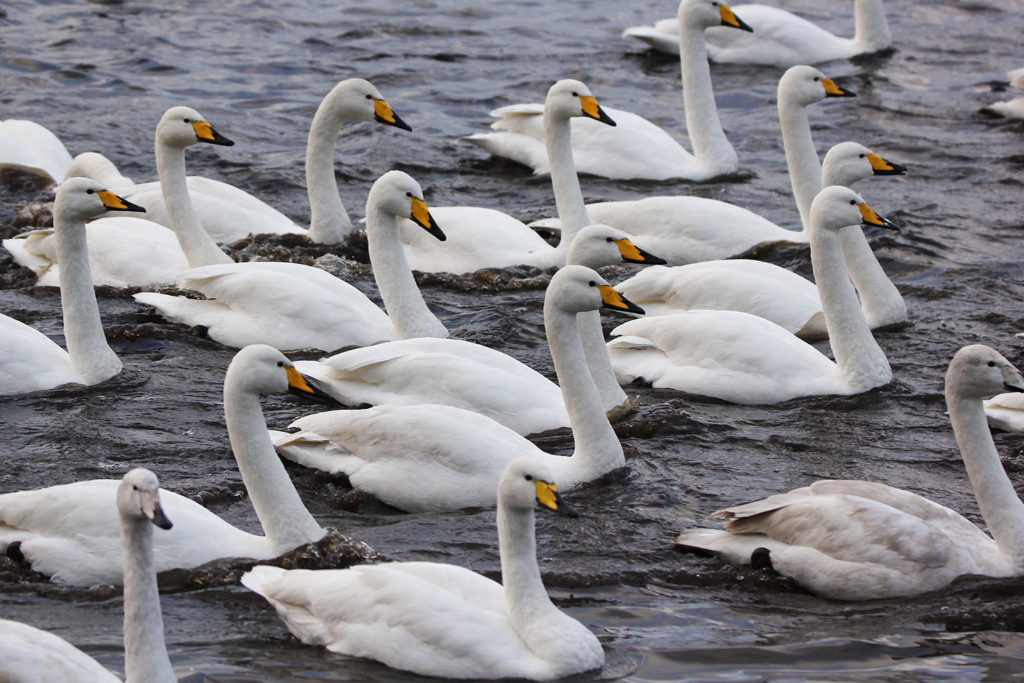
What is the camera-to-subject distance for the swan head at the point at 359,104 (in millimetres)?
12047

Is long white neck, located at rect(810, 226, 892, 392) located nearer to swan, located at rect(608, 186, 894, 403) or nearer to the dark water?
swan, located at rect(608, 186, 894, 403)

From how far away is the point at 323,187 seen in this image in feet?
40.1

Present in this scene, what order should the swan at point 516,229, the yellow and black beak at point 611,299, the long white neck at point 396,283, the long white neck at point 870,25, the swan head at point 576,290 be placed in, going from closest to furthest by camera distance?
the swan head at point 576,290 < the yellow and black beak at point 611,299 < the long white neck at point 396,283 < the swan at point 516,229 < the long white neck at point 870,25

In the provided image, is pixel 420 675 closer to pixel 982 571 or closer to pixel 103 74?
pixel 982 571

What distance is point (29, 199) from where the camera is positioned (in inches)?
507

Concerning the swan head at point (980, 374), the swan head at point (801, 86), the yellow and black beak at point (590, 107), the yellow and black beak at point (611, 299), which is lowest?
the swan head at point (980, 374)

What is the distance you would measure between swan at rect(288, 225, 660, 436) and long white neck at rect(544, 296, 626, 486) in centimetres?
37

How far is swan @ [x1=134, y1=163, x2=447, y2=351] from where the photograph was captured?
991cm

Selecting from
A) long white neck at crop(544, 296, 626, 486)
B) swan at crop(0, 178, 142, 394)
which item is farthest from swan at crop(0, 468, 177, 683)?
swan at crop(0, 178, 142, 394)

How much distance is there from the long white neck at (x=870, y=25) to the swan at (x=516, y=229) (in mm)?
7597

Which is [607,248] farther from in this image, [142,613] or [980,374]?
[142,613]

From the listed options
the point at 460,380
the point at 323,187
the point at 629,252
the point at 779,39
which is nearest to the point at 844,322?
the point at 629,252

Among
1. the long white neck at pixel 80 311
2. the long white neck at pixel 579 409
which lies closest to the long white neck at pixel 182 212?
the long white neck at pixel 80 311

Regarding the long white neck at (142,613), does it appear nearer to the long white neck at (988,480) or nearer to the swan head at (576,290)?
the swan head at (576,290)
